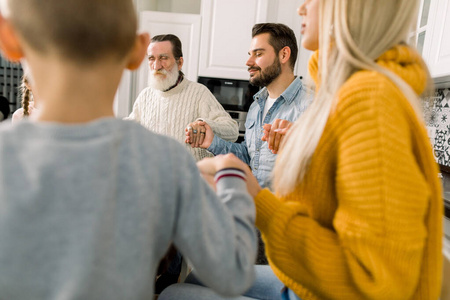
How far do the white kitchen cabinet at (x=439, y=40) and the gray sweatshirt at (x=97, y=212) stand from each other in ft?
5.03

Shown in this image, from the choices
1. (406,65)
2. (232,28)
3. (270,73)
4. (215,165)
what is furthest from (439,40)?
(232,28)

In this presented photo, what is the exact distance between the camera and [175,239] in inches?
19.1

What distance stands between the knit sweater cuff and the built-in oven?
2.50 m

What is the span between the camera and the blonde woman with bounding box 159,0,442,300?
0.54 metres

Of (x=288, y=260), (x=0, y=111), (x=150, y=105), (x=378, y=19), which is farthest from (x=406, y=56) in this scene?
(x=0, y=111)

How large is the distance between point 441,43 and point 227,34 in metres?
1.93

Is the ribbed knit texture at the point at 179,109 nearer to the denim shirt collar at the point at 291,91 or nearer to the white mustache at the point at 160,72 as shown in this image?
the white mustache at the point at 160,72

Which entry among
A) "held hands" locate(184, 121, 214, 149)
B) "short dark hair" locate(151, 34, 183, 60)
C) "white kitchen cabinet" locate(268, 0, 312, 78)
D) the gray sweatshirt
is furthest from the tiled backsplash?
the gray sweatshirt

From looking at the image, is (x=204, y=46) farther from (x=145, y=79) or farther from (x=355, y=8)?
(x=355, y=8)

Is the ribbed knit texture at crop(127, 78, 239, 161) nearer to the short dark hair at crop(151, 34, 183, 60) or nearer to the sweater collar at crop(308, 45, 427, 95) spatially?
the short dark hair at crop(151, 34, 183, 60)

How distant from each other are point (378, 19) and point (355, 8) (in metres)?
0.05

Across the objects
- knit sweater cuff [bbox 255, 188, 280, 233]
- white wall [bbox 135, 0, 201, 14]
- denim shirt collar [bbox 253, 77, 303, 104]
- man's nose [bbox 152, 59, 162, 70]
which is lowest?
knit sweater cuff [bbox 255, 188, 280, 233]

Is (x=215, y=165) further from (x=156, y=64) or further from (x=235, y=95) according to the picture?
A: (x=235, y=95)

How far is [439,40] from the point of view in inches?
64.4
